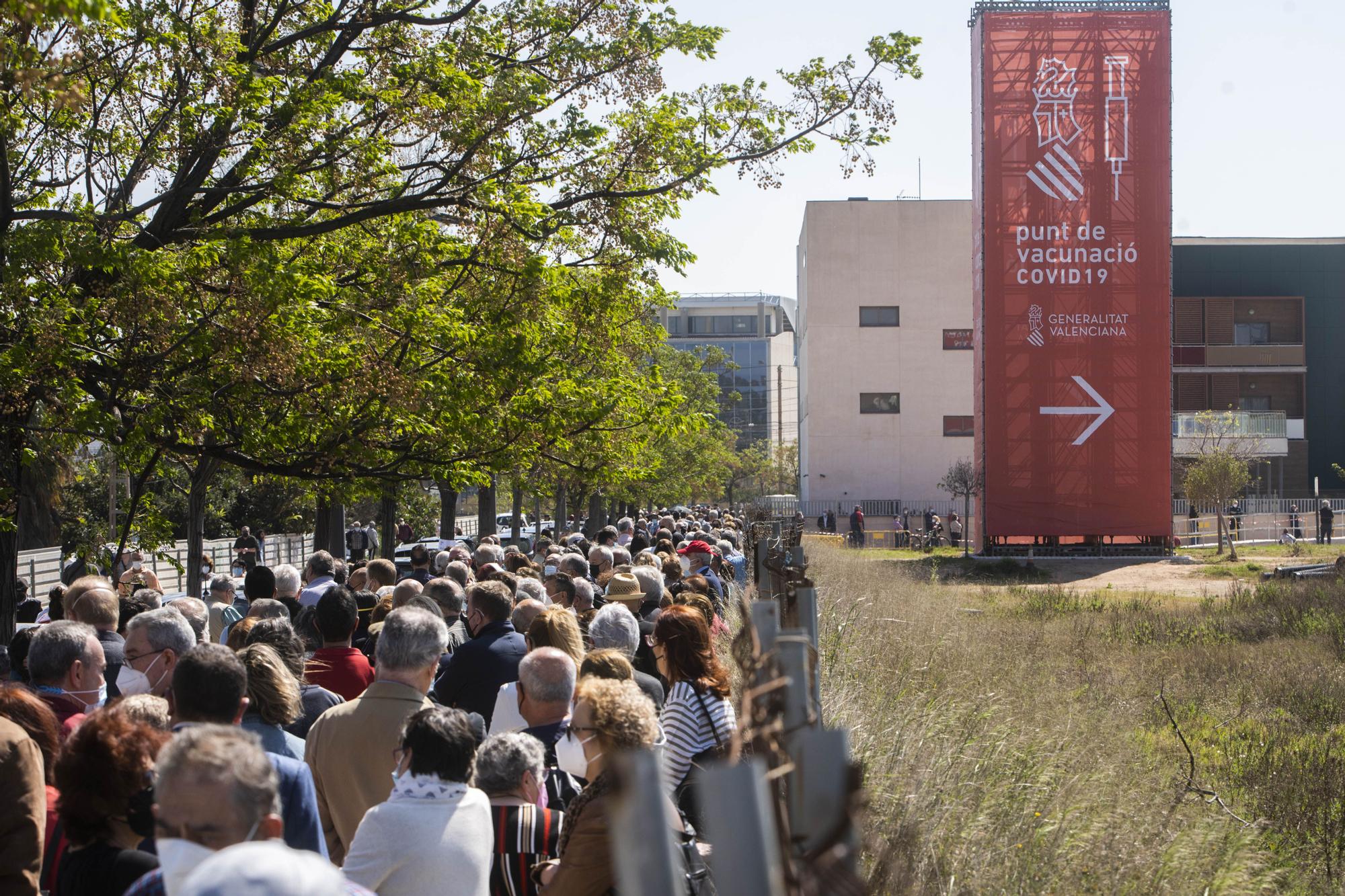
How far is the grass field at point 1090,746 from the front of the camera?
5664 mm

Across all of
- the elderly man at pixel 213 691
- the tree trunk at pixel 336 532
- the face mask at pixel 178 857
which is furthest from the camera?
the tree trunk at pixel 336 532

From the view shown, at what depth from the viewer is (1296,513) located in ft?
188

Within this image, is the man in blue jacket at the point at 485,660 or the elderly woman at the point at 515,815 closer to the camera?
the elderly woman at the point at 515,815

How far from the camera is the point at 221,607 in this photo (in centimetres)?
1148

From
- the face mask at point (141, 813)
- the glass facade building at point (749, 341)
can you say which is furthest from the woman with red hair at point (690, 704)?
the glass facade building at point (749, 341)

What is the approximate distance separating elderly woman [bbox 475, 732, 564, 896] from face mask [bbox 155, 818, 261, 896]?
160cm

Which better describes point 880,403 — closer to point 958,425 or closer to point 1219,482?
point 958,425

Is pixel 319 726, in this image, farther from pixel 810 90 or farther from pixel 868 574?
pixel 868 574

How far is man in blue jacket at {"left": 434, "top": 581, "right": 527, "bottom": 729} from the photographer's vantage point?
6.89m

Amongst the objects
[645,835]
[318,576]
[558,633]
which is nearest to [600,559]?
[318,576]

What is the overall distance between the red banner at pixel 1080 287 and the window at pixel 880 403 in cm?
3362

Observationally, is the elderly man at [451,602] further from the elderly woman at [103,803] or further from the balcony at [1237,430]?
Result: the balcony at [1237,430]

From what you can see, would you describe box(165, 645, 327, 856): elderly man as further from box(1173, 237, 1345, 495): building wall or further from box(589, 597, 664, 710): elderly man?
box(1173, 237, 1345, 495): building wall

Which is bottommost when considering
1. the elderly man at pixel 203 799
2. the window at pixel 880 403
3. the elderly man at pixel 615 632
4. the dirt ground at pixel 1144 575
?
the dirt ground at pixel 1144 575
